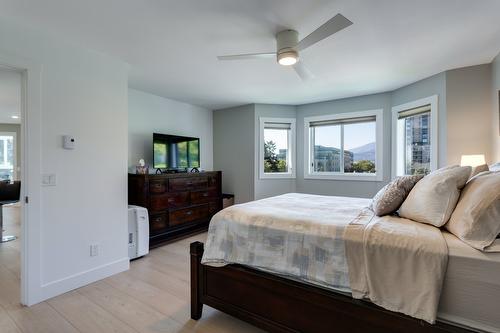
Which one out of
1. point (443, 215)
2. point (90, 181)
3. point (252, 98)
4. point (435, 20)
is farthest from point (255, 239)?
point (252, 98)

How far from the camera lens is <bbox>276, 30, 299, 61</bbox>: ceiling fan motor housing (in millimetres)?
2229

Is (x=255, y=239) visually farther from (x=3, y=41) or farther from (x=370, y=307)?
(x=3, y=41)

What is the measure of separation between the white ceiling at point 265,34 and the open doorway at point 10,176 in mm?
856

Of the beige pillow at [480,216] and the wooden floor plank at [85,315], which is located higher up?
the beige pillow at [480,216]

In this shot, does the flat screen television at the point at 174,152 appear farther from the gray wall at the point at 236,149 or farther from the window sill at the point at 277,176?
the window sill at the point at 277,176

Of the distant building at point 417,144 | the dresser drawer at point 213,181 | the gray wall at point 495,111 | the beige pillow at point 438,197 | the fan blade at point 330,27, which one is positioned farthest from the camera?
the dresser drawer at point 213,181

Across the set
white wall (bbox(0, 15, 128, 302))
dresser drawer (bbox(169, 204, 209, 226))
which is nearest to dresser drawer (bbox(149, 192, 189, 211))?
dresser drawer (bbox(169, 204, 209, 226))

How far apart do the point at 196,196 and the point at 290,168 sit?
204 centimetres

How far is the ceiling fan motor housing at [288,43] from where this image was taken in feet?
7.31

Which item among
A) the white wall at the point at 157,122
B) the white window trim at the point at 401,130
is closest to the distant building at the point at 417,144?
the white window trim at the point at 401,130

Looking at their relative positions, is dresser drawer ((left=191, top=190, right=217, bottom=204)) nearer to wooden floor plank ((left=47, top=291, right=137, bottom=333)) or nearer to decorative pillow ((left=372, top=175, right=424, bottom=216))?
wooden floor plank ((left=47, top=291, right=137, bottom=333))

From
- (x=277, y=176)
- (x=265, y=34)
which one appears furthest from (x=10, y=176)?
(x=265, y=34)

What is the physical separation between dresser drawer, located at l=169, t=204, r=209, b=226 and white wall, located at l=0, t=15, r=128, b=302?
104 centimetres

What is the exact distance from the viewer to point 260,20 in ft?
6.94
